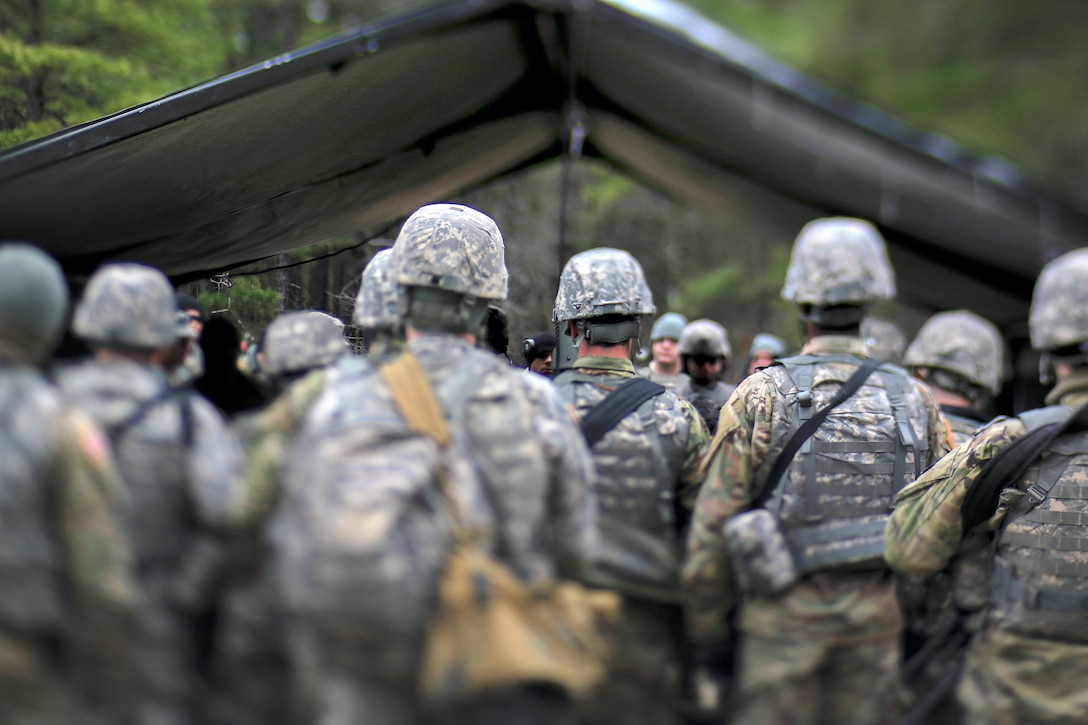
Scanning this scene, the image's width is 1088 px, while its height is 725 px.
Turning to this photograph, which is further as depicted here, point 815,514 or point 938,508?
point 815,514

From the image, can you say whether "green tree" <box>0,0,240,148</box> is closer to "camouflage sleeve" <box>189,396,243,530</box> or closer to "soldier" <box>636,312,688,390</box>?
"camouflage sleeve" <box>189,396,243,530</box>

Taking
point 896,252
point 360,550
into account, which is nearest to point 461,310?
point 360,550

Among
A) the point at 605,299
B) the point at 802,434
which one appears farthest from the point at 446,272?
the point at 802,434

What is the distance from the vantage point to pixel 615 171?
19.8 ft

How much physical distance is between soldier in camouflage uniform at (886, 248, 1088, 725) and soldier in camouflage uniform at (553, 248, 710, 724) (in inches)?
34.9

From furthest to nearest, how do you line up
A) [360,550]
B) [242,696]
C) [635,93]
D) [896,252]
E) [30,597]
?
[896,252] < [635,93] < [242,696] < [30,597] < [360,550]

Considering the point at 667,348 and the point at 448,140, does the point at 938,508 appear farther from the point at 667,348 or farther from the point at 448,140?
the point at 667,348

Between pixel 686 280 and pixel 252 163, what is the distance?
2.96m

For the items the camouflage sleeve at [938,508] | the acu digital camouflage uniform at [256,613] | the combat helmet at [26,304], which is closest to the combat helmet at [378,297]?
the acu digital camouflage uniform at [256,613]

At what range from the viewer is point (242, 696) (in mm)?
2920

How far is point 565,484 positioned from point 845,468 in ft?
4.59

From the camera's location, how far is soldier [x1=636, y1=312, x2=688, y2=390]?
6.98 m

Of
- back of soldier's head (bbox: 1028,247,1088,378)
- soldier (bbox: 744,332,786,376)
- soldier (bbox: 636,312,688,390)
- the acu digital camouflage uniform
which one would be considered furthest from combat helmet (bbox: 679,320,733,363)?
the acu digital camouflage uniform

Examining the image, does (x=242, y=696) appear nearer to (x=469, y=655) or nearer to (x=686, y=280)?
(x=469, y=655)
